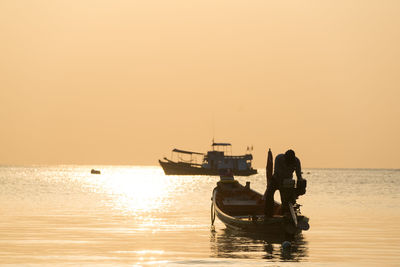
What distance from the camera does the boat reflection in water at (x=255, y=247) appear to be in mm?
28094

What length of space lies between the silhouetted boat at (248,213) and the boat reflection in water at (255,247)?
0.41 meters

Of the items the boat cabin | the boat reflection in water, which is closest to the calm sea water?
the boat reflection in water

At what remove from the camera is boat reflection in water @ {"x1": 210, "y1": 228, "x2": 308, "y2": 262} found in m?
28.1

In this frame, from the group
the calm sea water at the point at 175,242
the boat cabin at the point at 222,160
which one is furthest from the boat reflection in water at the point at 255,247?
the boat cabin at the point at 222,160

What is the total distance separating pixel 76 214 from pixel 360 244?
2095 centimetres

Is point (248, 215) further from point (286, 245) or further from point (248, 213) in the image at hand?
point (286, 245)

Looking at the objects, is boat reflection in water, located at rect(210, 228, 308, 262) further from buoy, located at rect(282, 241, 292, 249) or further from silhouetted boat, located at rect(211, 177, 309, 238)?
silhouetted boat, located at rect(211, 177, 309, 238)

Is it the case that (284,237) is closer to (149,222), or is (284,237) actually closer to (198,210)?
(149,222)

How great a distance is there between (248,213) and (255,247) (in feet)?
33.1

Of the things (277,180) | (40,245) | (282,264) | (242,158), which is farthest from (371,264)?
(242,158)

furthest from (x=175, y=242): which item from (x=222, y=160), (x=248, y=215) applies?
(x=222, y=160)

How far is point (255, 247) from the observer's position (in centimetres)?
3098

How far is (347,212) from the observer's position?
52.8m

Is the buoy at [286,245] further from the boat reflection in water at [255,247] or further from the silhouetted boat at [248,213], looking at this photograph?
the silhouetted boat at [248,213]
